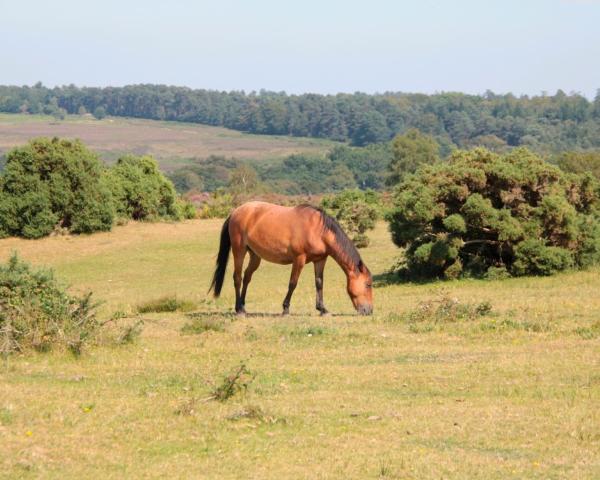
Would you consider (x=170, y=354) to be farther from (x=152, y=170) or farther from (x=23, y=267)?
(x=152, y=170)

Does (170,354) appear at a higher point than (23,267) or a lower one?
lower

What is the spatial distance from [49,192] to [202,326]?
23871 mm

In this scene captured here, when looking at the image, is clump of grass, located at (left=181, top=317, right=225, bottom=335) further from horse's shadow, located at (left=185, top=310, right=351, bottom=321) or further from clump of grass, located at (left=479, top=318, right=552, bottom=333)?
clump of grass, located at (left=479, top=318, right=552, bottom=333)

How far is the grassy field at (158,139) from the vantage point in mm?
133250

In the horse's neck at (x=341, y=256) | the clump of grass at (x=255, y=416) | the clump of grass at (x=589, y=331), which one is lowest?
the clump of grass at (x=255, y=416)

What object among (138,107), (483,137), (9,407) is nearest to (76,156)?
(9,407)

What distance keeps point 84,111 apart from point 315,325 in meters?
186

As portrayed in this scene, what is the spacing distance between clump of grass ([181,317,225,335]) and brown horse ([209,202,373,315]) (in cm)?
204

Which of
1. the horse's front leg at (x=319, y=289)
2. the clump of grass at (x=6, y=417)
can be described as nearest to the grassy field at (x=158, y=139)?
the horse's front leg at (x=319, y=289)

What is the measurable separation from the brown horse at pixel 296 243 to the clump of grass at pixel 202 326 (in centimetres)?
204

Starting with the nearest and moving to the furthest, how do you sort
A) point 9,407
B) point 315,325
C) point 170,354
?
1. point 9,407
2. point 170,354
3. point 315,325

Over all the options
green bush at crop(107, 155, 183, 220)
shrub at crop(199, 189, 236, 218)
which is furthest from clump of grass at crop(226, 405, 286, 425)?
shrub at crop(199, 189, 236, 218)

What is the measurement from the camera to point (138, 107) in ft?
638

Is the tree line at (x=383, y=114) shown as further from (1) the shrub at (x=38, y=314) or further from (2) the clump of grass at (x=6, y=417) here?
(2) the clump of grass at (x=6, y=417)
